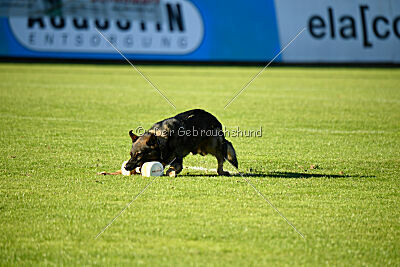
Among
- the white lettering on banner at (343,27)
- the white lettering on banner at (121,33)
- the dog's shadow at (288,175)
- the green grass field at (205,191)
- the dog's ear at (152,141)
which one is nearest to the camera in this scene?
the green grass field at (205,191)

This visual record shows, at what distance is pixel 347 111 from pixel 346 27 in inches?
710

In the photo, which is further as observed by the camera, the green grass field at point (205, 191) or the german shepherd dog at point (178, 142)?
the german shepherd dog at point (178, 142)

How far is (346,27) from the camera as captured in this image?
33.1 m

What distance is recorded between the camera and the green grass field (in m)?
5.26

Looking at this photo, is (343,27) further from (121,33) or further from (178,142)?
(178,142)

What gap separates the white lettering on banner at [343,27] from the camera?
32969mm

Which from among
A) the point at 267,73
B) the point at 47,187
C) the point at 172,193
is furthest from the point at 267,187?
the point at 267,73

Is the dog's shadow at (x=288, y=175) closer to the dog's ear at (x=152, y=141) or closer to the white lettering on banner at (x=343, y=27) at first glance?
the dog's ear at (x=152, y=141)

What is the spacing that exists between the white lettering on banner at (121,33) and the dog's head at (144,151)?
80.1 ft

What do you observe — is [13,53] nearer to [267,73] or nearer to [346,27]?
[267,73]

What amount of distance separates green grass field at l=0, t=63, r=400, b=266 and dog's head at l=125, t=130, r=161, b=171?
246mm

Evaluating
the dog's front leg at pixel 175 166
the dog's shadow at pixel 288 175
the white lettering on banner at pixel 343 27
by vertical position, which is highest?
the dog's front leg at pixel 175 166

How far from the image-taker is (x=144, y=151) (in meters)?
7.79

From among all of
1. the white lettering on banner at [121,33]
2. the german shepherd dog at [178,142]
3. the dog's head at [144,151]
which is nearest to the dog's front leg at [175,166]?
the german shepherd dog at [178,142]
